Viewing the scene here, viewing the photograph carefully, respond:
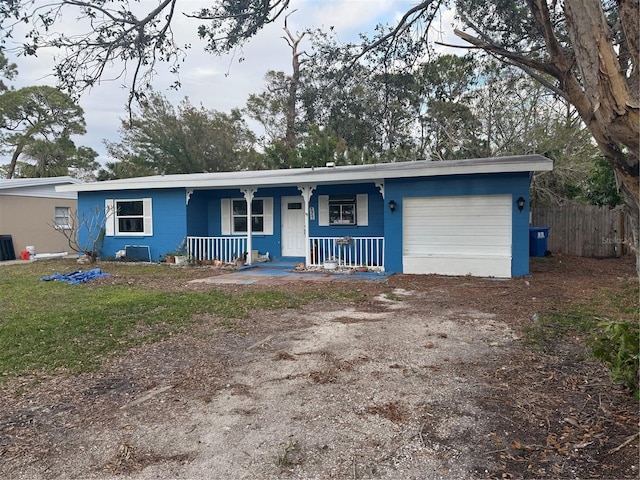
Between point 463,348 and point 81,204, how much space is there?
13718 mm

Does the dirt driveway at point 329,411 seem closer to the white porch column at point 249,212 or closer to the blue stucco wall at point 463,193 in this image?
the blue stucco wall at point 463,193

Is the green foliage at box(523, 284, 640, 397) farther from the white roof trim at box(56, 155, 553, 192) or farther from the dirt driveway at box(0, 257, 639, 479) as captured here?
the white roof trim at box(56, 155, 553, 192)

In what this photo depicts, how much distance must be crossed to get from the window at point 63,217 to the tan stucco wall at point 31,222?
202 mm

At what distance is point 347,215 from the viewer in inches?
488

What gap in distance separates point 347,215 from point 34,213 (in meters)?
11.8

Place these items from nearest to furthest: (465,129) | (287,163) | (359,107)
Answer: (465,129)
(359,107)
(287,163)

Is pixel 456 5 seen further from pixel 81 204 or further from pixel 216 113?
pixel 216 113

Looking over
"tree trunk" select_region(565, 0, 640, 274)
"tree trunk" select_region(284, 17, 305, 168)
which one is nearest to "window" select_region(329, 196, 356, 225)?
"tree trunk" select_region(565, 0, 640, 274)

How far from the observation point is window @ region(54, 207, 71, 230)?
1698 centimetres

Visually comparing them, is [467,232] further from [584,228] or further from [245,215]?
[245,215]

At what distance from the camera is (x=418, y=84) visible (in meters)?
11.0

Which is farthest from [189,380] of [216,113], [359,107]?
[216,113]

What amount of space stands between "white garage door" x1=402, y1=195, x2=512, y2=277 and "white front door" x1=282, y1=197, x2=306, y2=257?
3.51 metres

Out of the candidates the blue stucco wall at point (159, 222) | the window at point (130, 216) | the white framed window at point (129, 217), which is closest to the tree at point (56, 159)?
the blue stucco wall at point (159, 222)
